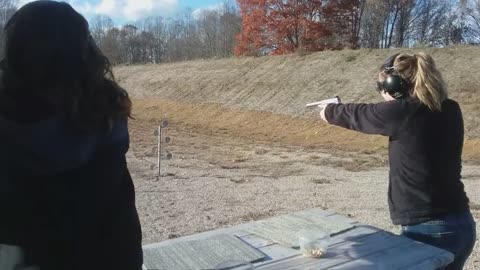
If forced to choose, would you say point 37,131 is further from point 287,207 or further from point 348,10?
point 348,10

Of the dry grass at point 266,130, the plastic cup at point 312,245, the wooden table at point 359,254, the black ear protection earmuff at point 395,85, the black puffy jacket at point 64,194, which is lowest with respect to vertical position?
the dry grass at point 266,130

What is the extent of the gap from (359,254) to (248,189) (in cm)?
609

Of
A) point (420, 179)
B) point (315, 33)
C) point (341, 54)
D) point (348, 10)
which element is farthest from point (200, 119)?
point (420, 179)

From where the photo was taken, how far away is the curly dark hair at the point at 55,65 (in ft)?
4.42

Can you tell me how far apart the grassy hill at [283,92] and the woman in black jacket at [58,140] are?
45.6ft

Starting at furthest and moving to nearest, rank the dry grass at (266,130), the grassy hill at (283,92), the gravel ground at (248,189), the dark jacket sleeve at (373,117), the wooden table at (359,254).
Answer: the grassy hill at (283,92), the dry grass at (266,130), the gravel ground at (248,189), the dark jacket sleeve at (373,117), the wooden table at (359,254)

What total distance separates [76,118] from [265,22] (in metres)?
33.5

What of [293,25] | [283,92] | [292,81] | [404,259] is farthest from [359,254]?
[293,25]

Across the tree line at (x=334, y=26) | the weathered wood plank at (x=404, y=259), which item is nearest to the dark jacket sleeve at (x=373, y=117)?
the weathered wood plank at (x=404, y=259)

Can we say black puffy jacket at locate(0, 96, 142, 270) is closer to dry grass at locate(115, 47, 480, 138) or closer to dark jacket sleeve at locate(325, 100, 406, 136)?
dark jacket sleeve at locate(325, 100, 406, 136)

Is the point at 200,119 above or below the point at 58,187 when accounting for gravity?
below

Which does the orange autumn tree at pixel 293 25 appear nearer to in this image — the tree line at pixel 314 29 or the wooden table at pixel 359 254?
the tree line at pixel 314 29

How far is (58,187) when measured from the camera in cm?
138

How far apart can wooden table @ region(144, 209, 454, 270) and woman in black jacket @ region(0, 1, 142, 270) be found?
112cm
